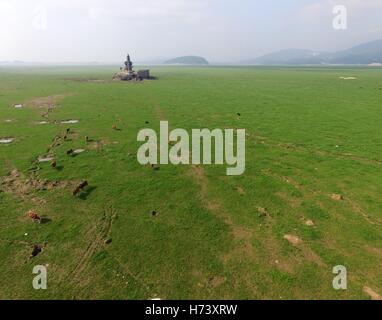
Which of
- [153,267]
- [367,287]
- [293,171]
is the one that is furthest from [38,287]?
[293,171]

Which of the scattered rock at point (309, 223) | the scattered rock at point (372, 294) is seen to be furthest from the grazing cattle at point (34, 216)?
the scattered rock at point (372, 294)

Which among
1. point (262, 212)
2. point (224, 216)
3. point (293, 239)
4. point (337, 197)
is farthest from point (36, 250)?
point (337, 197)

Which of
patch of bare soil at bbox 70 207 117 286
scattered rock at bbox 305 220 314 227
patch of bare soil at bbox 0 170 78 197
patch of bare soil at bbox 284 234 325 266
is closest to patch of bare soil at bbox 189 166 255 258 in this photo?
patch of bare soil at bbox 284 234 325 266

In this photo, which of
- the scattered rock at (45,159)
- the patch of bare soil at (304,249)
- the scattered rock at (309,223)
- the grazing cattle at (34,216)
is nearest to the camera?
the patch of bare soil at (304,249)

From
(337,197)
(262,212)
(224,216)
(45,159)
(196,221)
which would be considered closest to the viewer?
(196,221)

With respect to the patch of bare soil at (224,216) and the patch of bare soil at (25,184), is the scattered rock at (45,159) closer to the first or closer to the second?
the patch of bare soil at (25,184)

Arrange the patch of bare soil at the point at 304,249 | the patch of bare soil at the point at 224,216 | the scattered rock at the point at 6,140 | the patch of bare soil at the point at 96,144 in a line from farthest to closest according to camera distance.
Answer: the scattered rock at the point at 6,140 < the patch of bare soil at the point at 96,144 < the patch of bare soil at the point at 224,216 < the patch of bare soil at the point at 304,249

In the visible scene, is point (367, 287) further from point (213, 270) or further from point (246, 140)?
point (246, 140)

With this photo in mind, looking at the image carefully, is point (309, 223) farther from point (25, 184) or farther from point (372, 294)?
point (25, 184)

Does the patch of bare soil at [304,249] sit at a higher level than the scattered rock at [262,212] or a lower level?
lower
